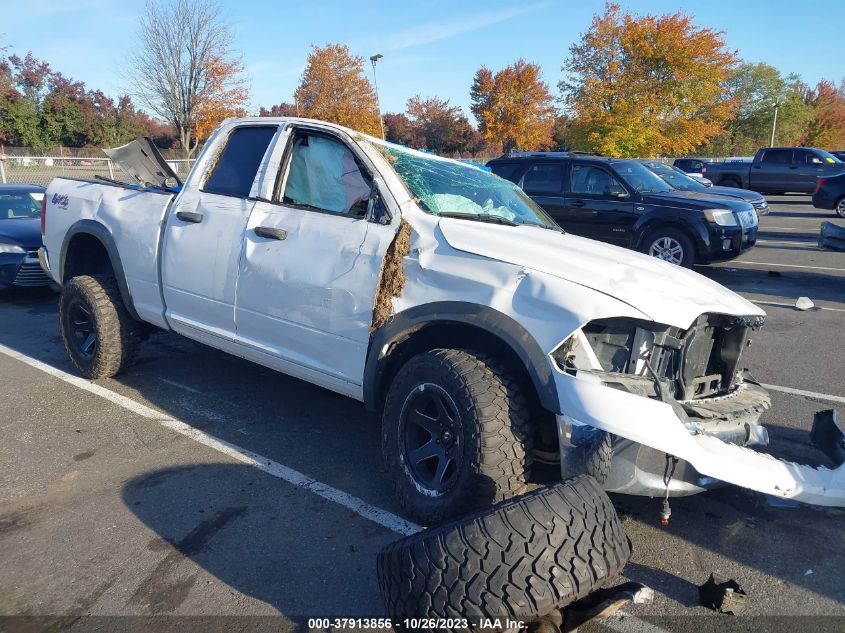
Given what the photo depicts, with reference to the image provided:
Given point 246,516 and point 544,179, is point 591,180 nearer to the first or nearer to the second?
point 544,179

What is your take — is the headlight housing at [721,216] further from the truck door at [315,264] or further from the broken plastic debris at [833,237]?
the truck door at [315,264]

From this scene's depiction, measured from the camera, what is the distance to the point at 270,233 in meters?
3.84

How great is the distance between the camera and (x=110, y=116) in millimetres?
46312

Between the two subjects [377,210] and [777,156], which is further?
[777,156]

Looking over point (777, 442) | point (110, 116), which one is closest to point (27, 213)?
point (777, 442)

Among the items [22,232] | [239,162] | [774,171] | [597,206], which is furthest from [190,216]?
[774,171]

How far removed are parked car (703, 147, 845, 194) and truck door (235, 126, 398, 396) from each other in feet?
80.2

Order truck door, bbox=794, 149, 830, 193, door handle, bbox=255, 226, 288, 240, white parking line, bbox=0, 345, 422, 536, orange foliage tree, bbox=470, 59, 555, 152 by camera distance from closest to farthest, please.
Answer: white parking line, bbox=0, 345, 422, 536 < door handle, bbox=255, 226, 288, 240 < truck door, bbox=794, 149, 830, 193 < orange foliage tree, bbox=470, 59, 555, 152

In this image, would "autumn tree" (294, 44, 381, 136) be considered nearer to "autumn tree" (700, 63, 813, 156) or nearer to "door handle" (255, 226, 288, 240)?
"autumn tree" (700, 63, 813, 156)

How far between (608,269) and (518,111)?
46.6 metres

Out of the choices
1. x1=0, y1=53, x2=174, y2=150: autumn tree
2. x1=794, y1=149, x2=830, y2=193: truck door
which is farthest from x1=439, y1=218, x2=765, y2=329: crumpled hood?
x1=0, y1=53, x2=174, y2=150: autumn tree

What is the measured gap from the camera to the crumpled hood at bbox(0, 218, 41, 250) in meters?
8.56

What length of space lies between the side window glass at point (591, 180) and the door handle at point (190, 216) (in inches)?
302

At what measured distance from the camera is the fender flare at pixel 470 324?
278 centimetres
